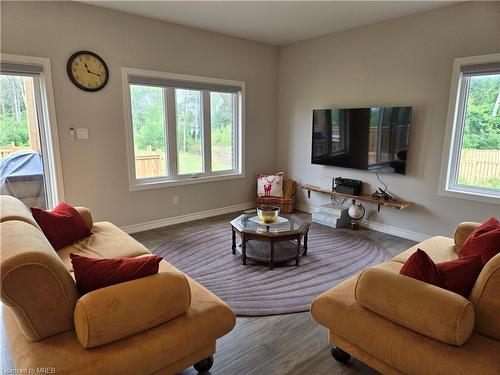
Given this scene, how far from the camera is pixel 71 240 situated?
8.36 ft

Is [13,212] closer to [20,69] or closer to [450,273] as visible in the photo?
[20,69]

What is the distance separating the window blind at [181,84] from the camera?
13.0 feet

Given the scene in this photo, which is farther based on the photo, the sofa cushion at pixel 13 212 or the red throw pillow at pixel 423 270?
the sofa cushion at pixel 13 212

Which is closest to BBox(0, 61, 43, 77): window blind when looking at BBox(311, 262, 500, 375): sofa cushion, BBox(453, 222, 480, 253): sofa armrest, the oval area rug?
the oval area rug

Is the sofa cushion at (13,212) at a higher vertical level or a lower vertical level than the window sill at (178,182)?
higher

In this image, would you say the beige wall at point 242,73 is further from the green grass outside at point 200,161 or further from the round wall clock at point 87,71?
the green grass outside at point 200,161

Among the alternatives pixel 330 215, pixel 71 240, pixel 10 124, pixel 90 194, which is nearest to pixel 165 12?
pixel 10 124

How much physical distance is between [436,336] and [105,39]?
4107 mm

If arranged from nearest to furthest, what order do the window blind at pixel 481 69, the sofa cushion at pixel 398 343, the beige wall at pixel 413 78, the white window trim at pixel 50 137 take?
the sofa cushion at pixel 398 343
the window blind at pixel 481 69
the white window trim at pixel 50 137
the beige wall at pixel 413 78

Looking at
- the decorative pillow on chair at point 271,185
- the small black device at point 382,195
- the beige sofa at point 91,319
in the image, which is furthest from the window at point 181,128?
the beige sofa at point 91,319

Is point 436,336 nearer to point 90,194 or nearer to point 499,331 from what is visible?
point 499,331

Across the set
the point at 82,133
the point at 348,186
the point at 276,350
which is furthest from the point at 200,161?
the point at 276,350

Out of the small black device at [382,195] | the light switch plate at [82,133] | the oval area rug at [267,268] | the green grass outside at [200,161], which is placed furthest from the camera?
the green grass outside at [200,161]

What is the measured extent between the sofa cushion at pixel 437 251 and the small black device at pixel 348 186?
1705 millimetres
